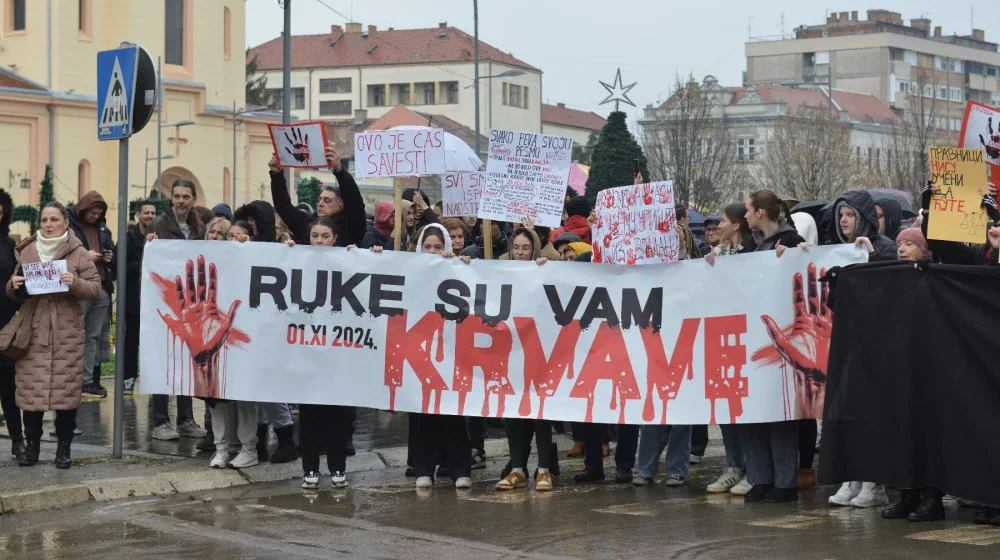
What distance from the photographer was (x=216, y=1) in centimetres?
6222

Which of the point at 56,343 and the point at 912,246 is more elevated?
the point at 912,246

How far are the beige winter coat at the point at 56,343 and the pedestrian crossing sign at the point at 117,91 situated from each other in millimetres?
909

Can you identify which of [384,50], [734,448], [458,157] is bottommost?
[734,448]

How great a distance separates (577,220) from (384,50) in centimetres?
10772

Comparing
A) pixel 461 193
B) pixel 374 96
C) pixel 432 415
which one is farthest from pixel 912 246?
pixel 374 96

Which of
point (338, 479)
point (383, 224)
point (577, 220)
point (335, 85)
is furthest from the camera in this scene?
point (335, 85)

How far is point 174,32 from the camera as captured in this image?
60844mm

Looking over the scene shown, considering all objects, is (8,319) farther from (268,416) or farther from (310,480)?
(310,480)

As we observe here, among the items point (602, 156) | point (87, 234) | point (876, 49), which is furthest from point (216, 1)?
point (876, 49)

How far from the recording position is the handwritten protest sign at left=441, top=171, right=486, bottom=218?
505 inches

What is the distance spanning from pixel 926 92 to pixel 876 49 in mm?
5962

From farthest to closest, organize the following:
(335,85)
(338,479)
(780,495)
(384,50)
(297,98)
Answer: (297,98) → (335,85) → (384,50) → (338,479) → (780,495)

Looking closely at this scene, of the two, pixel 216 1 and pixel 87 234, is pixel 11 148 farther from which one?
pixel 87 234

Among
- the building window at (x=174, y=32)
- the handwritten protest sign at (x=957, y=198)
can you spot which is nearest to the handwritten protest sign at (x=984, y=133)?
the handwritten protest sign at (x=957, y=198)
